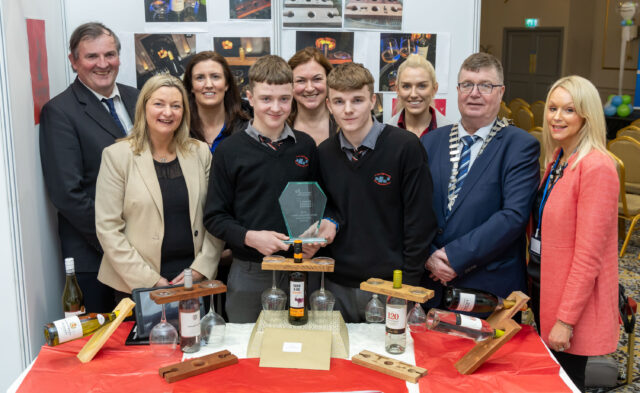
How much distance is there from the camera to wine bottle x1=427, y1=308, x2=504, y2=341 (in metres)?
2.03

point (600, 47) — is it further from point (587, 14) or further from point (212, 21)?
point (212, 21)

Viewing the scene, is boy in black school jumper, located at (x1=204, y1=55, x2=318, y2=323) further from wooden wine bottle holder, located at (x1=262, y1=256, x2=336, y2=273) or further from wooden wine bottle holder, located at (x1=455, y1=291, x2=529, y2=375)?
wooden wine bottle holder, located at (x1=455, y1=291, x2=529, y2=375)

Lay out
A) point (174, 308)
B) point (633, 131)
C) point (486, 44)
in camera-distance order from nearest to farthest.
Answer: point (174, 308) → point (633, 131) → point (486, 44)

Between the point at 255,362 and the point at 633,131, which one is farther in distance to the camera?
the point at 633,131

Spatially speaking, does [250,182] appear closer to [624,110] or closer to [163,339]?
[163,339]

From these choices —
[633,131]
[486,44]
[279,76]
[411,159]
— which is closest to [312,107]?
[279,76]

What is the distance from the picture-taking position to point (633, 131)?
21.8 ft

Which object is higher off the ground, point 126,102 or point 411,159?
point 126,102

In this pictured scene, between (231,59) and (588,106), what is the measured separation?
2.00m

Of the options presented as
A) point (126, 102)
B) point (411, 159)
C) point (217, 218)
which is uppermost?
point (126, 102)

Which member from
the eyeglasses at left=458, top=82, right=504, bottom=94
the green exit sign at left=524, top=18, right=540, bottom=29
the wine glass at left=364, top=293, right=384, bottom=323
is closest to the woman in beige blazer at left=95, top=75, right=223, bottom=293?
the wine glass at left=364, top=293, right=384, bottom=323

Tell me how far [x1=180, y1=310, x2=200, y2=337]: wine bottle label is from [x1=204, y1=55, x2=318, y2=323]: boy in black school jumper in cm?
42

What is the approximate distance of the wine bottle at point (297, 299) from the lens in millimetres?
2055

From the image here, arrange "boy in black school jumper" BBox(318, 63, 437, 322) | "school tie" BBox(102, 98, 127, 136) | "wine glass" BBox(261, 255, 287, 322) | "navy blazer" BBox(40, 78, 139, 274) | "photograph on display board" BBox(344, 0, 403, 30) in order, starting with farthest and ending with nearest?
"photograph on display board" BBox(344, 0, 403, 30)
"school tie" BBox(102, 98, 127, 136)
"navy blazer" BBox(40, 78, 139, 274)
"boy in black school jumper" BBox(318, 63, 437, 322)
"wine glass" BBox(261, 255, 287, 322)
